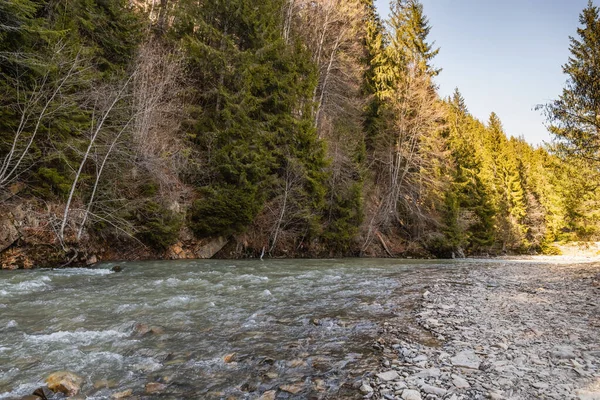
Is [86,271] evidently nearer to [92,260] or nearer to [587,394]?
[92,260]

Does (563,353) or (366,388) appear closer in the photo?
(366,388)

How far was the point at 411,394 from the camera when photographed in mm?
2670

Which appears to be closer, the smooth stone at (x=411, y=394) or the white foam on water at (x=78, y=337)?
the smooth stone at (x=411, y=394)

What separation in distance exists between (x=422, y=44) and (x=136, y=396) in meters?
29.1

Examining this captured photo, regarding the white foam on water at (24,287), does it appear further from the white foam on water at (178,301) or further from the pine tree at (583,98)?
the pine tree at (583,98)

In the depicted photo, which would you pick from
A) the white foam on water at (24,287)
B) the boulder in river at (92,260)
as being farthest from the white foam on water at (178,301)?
the boulder in river at (92,260)

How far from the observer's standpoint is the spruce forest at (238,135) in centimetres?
956

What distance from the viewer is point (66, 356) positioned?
136 inches

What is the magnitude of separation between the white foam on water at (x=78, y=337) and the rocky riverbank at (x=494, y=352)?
3.22 meters

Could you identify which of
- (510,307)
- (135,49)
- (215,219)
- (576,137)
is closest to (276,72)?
(135,49)

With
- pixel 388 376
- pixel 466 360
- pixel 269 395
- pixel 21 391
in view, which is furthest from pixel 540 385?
pixel 21 391

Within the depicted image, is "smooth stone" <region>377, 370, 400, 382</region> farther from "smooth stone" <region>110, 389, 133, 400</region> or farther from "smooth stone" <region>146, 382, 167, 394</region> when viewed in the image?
"smooth stone" <region>110, 389, 133, 400</region>

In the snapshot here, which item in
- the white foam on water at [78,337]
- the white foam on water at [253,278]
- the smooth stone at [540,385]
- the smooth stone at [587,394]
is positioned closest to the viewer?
the smooth stone at [587,394]

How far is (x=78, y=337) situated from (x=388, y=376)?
3.73 m
